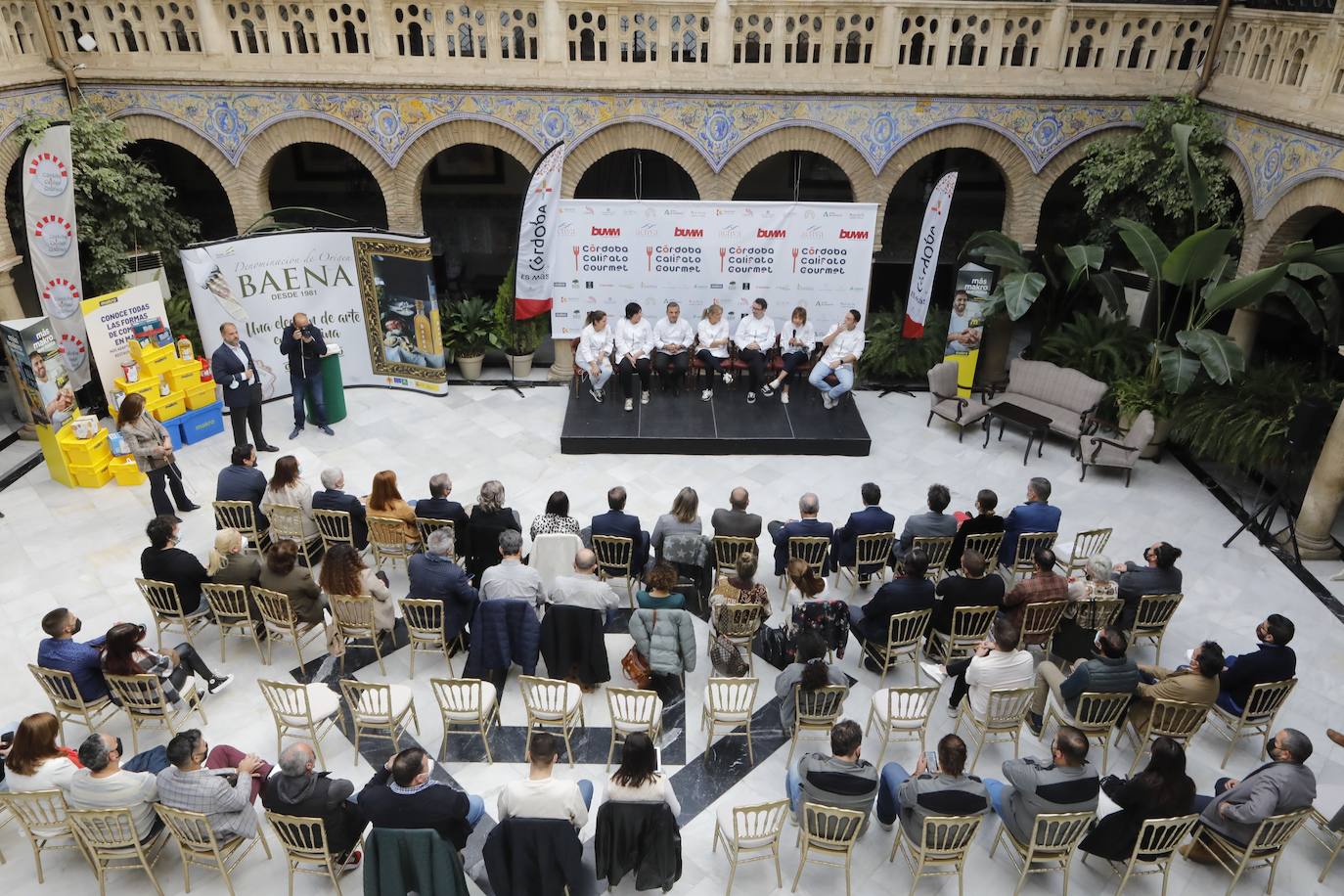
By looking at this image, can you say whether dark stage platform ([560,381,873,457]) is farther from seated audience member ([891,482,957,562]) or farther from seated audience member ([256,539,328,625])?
seated audience member ([256,539,328,625])

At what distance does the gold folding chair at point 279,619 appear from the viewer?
7410mm

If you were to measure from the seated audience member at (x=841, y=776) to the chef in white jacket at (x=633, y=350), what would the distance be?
7.00 meters

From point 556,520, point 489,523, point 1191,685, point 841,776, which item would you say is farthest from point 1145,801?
point 489,523

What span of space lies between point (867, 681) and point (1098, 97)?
27.5 feet

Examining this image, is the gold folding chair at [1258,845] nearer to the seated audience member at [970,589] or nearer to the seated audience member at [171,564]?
the seated audience member at [970,589]

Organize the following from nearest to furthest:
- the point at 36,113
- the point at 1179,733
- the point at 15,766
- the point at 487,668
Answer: the point at 15,766 → the point at 1179,733 → the point at 487,668 → the point at 36,113

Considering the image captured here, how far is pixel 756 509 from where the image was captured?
34.5ft

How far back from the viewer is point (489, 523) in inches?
325

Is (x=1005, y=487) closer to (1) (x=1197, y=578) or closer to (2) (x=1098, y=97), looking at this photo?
(1) (x=1197, y=578)

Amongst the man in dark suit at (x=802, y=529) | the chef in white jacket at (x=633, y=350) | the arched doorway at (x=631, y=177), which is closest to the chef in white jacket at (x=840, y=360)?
the chef in white jacket at (x=633, y=350)

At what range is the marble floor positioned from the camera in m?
6.33

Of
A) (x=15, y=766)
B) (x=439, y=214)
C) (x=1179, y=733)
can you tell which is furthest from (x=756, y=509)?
(x=439, y=214)

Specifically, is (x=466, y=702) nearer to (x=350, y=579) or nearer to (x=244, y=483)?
(x=350, y=579)

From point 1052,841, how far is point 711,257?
27.8ft
